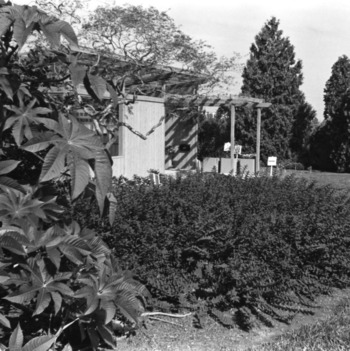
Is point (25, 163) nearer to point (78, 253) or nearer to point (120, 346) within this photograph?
point (78, 253)

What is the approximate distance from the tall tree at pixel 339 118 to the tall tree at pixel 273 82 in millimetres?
1768

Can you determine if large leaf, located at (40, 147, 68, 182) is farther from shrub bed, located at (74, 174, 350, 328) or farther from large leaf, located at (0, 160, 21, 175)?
shrub bed, located at (74, 174, 350, 328)

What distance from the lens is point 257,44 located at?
926 inches

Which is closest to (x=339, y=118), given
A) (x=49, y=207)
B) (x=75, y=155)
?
(x=49, y=207)

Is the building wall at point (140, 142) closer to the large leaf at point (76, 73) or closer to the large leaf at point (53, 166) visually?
the large leaf at point (76, 73)

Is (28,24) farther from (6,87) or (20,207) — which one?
(20,207)

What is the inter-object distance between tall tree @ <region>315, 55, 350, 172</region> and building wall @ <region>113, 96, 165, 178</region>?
1333 centimetres

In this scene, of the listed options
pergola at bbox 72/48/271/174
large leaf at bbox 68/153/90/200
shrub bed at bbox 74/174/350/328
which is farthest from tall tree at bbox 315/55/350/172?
large leaf at bbox 68/153/90/200


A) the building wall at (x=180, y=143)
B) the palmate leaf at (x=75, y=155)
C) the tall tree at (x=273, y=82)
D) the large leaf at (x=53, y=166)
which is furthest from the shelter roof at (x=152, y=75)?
the large leaf at (x=53, y=166)

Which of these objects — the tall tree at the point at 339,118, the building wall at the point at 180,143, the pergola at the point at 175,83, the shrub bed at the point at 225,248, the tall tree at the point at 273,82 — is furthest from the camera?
the tall tree at the point at 273,82

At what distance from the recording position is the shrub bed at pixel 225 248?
427cm

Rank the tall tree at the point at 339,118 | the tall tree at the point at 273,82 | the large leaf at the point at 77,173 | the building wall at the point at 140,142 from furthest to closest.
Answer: the tall tree at the point at 273,82 < the tall tree at the point at 339,118 < the building wall at the point at 140,142 < the large leaf at the point at 77,173

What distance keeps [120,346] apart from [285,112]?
20.6 m

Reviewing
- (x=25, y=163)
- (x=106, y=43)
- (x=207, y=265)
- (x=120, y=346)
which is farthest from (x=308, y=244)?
Answer: (x=106, y=43)
